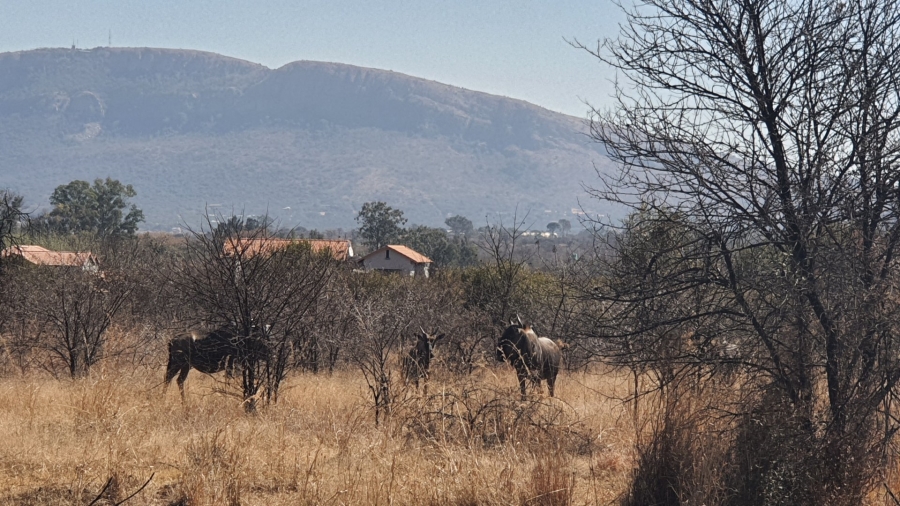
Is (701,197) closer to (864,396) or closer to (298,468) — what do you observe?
(864,396)

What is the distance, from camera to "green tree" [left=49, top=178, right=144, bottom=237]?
74.4 meters

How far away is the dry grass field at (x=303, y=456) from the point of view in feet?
24.4

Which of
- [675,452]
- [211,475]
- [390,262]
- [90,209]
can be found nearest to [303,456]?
[211,475]

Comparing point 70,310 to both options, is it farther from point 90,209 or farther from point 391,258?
point 90,209

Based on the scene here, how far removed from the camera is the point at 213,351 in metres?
13.4

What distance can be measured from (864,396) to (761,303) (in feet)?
4.44

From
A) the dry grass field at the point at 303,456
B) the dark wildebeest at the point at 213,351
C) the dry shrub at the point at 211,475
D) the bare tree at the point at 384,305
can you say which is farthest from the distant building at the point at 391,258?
Result: the dry shrub at the point at 211,475

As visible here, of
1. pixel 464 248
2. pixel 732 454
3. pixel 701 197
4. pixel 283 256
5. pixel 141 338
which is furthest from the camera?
pixel 464 248

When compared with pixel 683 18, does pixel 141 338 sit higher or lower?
lower

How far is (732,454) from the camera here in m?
7.47

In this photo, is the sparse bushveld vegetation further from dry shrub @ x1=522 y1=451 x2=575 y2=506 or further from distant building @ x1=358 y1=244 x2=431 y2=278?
distant building @ x1=358 y1=244 x2=431 y2=278

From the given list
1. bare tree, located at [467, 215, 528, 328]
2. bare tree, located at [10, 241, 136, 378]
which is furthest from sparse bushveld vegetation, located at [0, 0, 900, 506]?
bare tree, located at [467, 215, 528, 328]

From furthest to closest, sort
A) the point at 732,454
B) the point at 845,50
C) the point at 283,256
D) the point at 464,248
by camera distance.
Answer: the point at 464,248 → the point at 283,256 → the point at 845,50 → the point at 732,454

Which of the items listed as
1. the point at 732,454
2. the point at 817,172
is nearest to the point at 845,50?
the point at 817,172
